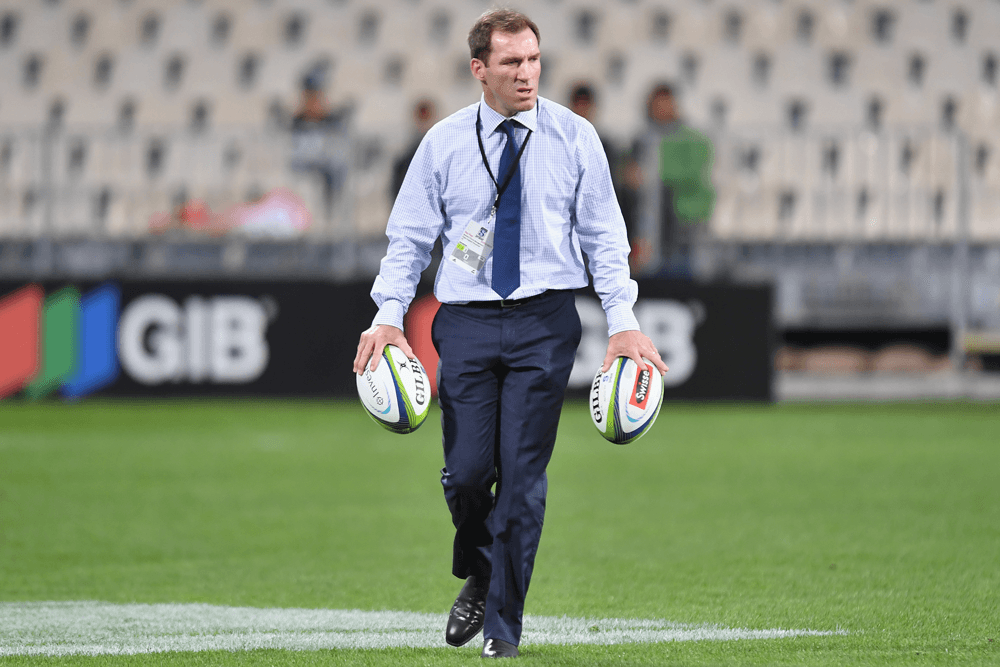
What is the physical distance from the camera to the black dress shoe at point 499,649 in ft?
13.1

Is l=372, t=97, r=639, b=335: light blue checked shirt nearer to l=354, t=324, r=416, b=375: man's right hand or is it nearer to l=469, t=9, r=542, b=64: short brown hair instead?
l=354, t=324, r=416, b=375: man's right hand

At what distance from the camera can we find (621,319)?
13.4ft

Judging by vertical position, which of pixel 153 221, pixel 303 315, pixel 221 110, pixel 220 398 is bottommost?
pixel 220 398

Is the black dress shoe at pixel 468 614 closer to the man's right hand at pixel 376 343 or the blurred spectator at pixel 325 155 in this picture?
the man's right hand at pixel 376 343

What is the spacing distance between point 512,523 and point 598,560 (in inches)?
79.5

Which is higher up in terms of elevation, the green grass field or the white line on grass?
the white line on grass

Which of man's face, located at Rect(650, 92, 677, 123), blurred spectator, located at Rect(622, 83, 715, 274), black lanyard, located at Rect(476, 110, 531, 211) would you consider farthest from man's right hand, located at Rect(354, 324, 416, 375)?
blurred spectator, located at Rect(622, 83, 715, 274)

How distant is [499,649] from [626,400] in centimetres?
81

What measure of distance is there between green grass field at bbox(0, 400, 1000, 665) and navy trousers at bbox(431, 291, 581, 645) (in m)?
0.28

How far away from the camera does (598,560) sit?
19.8ft

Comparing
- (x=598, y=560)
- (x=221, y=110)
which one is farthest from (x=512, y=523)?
(x=221, y=110)

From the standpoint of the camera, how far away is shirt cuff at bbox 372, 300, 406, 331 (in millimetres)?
4121

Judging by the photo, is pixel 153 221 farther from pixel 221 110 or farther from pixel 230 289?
pixel 221 110

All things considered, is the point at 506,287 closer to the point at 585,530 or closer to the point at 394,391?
the point at 394,391
